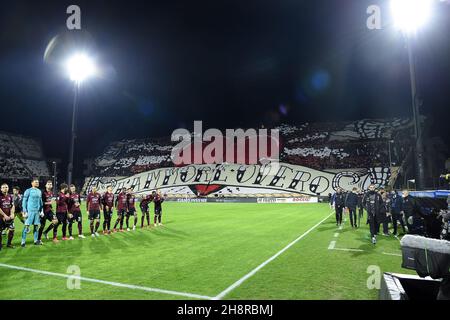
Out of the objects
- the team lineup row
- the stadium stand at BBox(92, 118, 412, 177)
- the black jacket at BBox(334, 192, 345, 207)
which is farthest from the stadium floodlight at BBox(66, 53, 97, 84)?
the stadium stand at BBox(92, 118, 412, 177)

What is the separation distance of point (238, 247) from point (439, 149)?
29.9 metres

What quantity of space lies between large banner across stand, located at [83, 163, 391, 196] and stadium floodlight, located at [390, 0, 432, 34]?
120ft

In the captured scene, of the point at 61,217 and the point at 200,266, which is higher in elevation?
the point at 61,217

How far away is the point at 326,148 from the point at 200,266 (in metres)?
53.2

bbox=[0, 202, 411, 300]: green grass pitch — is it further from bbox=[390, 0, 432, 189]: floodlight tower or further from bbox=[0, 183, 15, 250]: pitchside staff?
bbox=[390, 0, 432, 189]: floodlight tower

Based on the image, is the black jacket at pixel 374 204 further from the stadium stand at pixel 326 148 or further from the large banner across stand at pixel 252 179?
the large banner across stand at pixel 252 179

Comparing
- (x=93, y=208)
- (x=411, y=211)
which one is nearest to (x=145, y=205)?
(x=93, y=208)

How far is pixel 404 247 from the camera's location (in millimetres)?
3285

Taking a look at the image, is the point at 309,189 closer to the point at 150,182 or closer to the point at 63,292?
the point at 150,182

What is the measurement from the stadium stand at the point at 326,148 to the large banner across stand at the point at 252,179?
1699 mm

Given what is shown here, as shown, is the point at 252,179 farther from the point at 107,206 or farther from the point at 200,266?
the point at 200,266

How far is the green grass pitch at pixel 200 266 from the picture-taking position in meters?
5.59

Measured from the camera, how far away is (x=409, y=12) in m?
13.9
